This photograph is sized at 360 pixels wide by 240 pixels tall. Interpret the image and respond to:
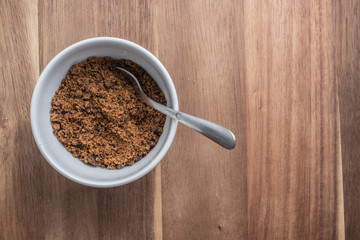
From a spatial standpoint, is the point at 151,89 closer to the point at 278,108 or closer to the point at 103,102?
the point at 103,102

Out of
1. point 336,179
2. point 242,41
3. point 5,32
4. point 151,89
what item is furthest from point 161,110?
point 336,179

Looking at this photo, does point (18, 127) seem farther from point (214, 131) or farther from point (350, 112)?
point (350, 112)

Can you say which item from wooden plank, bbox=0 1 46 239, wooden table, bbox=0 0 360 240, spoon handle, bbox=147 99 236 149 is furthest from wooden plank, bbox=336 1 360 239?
wooden plank, bbox=0 1 46 239

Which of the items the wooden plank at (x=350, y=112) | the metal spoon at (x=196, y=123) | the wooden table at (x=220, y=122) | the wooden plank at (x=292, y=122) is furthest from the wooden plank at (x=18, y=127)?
the wooden plank at (x=350, y=112)

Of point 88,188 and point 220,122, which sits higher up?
point 220,122

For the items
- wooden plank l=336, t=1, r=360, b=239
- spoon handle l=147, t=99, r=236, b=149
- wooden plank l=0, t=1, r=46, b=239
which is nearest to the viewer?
spoon handle l=147, t=99, r=236, b=149

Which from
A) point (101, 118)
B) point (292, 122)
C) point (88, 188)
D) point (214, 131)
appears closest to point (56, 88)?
point (101, 118)

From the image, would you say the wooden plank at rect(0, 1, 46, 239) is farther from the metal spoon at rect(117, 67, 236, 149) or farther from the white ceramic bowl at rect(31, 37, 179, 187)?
the metal spoon at rect(117, 67, 236, 149)
